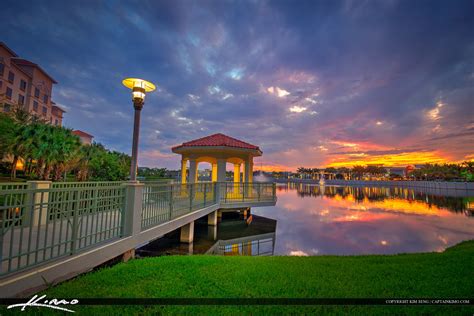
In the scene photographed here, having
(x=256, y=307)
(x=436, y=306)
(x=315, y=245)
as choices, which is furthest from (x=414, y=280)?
(x=315, y=245)

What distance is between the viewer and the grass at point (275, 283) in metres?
2.69

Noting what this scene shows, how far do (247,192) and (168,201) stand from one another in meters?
6.87

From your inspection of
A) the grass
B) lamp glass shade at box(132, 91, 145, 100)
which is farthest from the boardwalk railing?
lamp glass shade at box(132, 91, 145, 100)

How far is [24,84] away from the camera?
121 ft

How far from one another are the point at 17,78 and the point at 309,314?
51230 mm

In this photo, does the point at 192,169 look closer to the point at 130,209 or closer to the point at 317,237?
the point at 317,237

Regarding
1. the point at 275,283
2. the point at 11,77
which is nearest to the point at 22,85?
the point at 11,77

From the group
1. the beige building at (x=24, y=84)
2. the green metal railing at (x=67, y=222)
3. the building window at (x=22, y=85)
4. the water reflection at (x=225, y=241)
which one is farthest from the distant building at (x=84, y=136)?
the green metal railing at (x=67, y=222)

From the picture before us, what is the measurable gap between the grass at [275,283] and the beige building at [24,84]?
3689cm

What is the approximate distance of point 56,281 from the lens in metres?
3.23

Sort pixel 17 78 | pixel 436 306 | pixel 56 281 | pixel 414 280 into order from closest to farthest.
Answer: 1. pixel 436 306
2. pixel 56 281
3. pixel 414 280
4. pixel 17 78

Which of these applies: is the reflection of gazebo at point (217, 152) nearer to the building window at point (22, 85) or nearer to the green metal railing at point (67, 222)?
the green metal railing at point (67, 222)

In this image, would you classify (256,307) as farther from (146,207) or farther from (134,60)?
(134,60)

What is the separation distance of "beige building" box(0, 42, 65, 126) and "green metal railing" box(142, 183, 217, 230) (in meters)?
32.7
